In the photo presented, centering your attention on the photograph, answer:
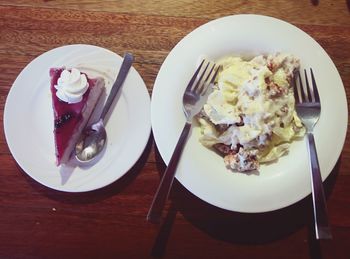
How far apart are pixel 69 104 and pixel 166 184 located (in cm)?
41

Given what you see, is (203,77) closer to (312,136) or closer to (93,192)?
(312,136)

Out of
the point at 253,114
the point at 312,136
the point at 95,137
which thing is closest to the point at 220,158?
the point at 253,114

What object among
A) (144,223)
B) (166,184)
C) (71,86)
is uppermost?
(71,86)

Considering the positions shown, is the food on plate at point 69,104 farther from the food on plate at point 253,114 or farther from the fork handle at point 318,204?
the fork handle at point 318,204

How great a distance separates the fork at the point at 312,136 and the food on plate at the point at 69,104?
2.05 ft

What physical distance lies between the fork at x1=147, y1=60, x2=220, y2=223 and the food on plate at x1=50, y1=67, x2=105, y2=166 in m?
0.31

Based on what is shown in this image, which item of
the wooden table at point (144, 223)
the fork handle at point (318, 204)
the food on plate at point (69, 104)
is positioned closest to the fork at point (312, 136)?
the fork handle at point (318, 204)

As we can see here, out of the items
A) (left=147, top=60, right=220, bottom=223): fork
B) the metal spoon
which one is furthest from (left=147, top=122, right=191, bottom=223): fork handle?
the metal spoon

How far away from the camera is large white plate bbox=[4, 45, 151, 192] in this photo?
1.25 m

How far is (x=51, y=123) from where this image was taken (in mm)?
1326

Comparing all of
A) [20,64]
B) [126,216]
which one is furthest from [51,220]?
[20,64]

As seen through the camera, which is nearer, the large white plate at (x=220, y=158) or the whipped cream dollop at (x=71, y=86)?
the large white plate at (x=220, y=158)

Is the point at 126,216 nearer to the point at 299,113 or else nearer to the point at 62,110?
the point at 62,110

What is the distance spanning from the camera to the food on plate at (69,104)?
128cm
